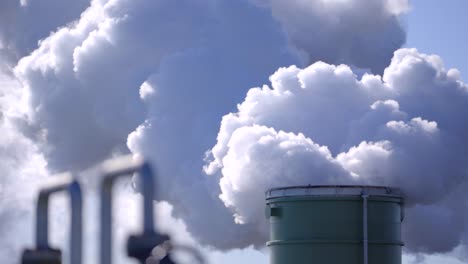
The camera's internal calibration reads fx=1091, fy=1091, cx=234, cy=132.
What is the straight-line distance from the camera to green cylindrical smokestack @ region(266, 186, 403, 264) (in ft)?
154

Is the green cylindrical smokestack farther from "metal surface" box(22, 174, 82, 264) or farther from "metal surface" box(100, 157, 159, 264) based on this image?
"metal surface" box(100, 157, 159, 264)

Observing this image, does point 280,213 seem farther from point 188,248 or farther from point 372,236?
point 188,248

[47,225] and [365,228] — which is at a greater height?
[365,228]

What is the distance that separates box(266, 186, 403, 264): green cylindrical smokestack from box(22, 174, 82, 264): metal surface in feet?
96.4

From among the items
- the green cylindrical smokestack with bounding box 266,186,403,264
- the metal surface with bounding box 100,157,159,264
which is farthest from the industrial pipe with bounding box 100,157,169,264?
the green cylindrical smokestack with bounding box 266,186,403,264

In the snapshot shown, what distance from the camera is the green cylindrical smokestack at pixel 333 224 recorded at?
4700 cm

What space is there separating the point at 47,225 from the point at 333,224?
30.4 m

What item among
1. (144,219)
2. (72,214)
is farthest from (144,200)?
(72,214)

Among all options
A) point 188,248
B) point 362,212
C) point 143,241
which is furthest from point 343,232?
point 143,241

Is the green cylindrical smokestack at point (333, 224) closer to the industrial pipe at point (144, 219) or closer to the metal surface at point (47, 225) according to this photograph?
the metal surface at point (47, 225)

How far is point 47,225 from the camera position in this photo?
17875 millimetres

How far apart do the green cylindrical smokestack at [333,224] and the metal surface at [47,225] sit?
29.4 metres

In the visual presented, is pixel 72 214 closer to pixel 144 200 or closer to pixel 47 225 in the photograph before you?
pixel 47 225

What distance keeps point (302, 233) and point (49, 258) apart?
3144 centimetres
